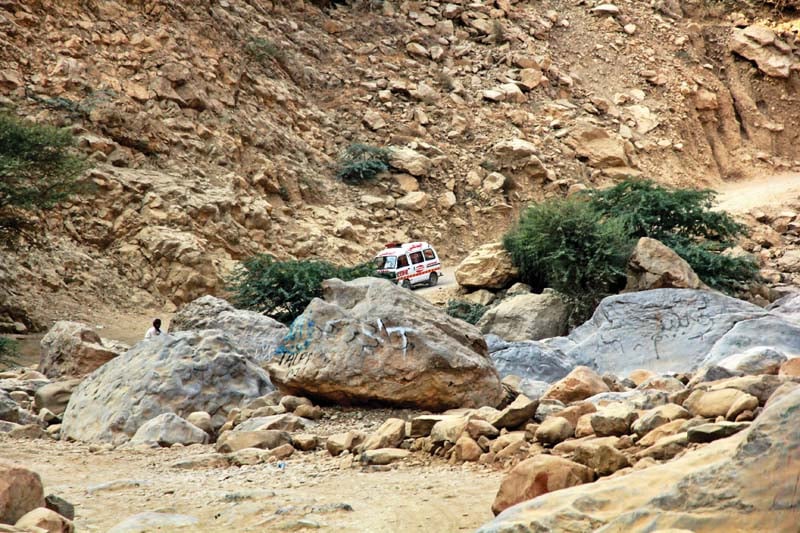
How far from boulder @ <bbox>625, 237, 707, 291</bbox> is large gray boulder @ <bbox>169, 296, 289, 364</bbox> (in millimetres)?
6972

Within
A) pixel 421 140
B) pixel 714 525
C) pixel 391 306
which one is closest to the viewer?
pixel 714 525

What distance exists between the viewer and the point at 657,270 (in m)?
15.5

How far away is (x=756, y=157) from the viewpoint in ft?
113

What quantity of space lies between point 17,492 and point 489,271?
17.2 m

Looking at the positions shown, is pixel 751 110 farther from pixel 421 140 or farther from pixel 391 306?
pixel 391 306

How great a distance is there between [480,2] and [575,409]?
32.1 m

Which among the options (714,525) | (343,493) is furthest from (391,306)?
(714,525)

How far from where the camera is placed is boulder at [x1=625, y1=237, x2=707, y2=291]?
597 inches

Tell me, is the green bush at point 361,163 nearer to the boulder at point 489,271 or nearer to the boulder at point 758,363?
the boulder at point 489,271

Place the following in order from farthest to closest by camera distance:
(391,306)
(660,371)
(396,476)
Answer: (660,371) → (391,306) → (396,476)

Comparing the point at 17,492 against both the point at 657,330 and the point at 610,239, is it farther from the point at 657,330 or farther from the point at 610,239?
the point at 610,239

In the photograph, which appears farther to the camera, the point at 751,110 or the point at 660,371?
the point at 751,110

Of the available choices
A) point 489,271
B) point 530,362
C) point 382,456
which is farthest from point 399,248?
point 382,456

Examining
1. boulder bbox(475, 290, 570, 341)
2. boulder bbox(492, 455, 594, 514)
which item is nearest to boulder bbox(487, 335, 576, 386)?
boulder bbox(475, 290, 570, 341)
